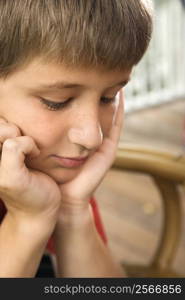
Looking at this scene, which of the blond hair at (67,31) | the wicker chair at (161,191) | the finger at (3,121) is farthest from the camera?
the wicker chair at (161,191)

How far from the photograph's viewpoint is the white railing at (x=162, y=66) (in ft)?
13.6

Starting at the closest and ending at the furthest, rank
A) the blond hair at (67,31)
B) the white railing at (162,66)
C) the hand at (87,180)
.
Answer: the blond hair at (67,31) → the hand at (87,180) → the white railing at (162,66)

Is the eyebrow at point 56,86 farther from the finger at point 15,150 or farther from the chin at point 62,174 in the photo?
the chin at point 62,174

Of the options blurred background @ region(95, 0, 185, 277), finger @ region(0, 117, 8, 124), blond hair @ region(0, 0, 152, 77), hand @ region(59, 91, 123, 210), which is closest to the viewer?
blond hair @ region(0, 0, 152, 77)

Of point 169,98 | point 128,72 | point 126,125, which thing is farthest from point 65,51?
point 169,98

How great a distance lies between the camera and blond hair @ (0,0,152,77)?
798 mm

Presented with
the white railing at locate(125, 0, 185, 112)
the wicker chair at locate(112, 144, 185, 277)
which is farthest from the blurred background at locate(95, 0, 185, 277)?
the wicker chair at locate(112, 144, 185, 277)

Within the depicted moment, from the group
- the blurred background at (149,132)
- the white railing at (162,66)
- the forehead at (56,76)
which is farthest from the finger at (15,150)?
the white railing at (162,66)

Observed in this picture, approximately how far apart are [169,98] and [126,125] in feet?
2.26

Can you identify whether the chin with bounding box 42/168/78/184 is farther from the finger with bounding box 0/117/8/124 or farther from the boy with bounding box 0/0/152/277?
the finger with bounding box 0/117/8/124

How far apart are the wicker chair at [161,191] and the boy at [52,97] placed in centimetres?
23

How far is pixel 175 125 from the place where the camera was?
3852mm

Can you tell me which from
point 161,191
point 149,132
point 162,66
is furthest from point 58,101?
point 162,66

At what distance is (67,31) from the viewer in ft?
2.65
